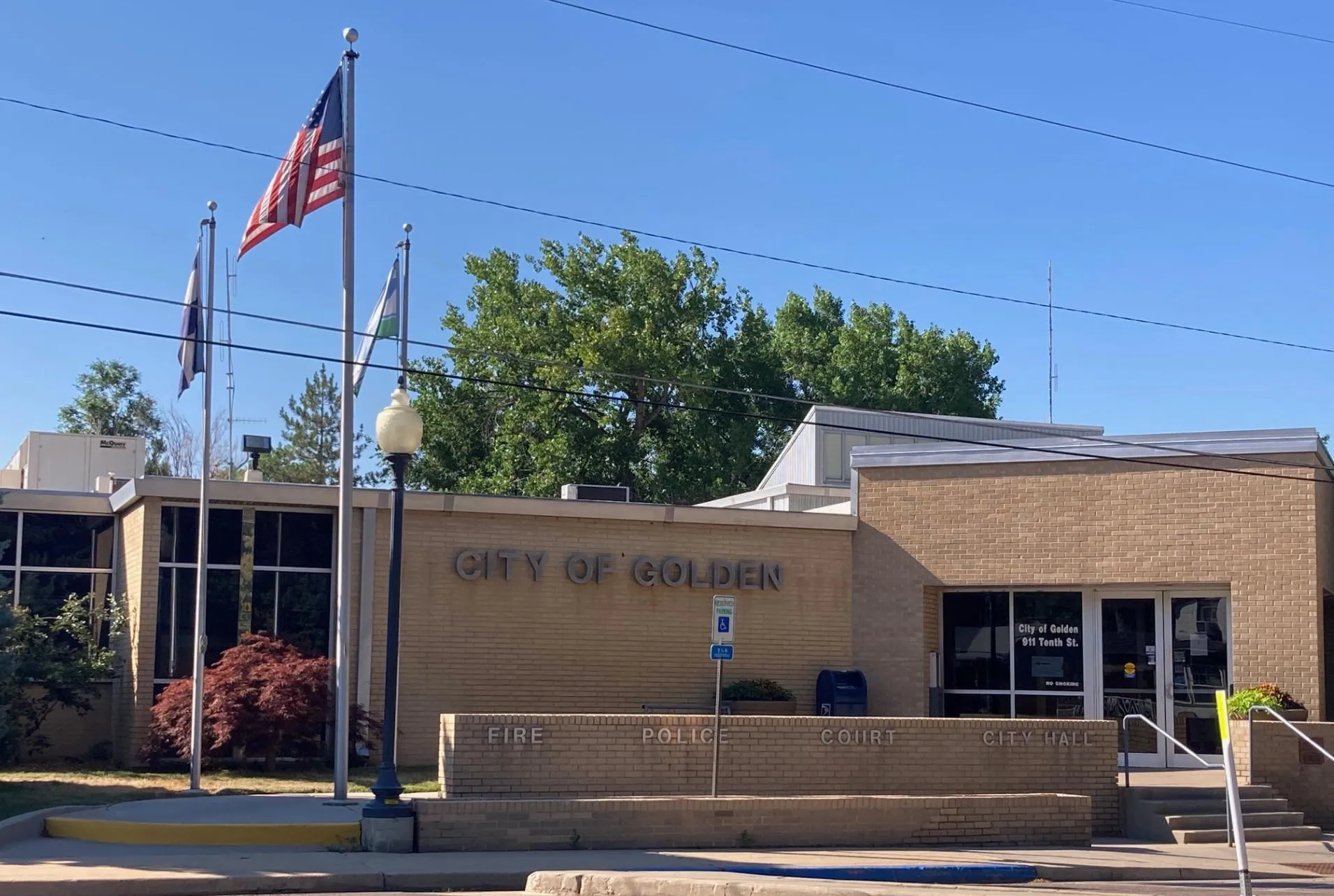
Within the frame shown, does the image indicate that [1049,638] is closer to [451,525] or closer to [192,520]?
[451,525]

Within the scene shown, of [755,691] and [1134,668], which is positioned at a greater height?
[1134,668]

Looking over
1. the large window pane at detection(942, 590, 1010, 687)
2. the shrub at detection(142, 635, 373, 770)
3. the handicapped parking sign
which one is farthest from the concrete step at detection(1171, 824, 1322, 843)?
the shrub at detection(142, 635, 373, 770)

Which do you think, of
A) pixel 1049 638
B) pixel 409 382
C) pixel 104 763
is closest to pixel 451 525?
pixel 104 763

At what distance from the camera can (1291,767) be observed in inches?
770

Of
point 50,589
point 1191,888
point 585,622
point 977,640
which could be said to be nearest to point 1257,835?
point 1191,888

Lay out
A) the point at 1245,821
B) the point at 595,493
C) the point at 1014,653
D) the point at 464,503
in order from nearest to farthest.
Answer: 1. the point at 1245,821
2. the point at 464,503
3. the point at 1014,653
4. the point at 595,493

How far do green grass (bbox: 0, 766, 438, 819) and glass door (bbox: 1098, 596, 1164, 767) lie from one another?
1093 cm

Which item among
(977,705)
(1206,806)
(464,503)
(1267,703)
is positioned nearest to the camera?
(1206,806)

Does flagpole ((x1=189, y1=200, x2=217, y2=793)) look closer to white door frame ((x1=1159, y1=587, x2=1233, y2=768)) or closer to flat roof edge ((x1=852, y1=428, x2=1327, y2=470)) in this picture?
flat roof edge ((x1=852, y1=428, x2=1327, y2=470))

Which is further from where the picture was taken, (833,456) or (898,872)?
(833,456)

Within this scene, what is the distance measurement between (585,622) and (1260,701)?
10278 mm

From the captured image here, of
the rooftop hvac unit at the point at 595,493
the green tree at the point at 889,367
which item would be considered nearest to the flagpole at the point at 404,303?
the rooftop hvac unit at the point at 595,493

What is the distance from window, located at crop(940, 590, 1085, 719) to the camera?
23.6 metres

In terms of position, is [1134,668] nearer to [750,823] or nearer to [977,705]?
[977,705]
